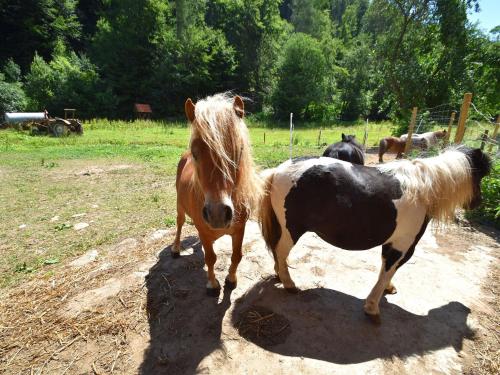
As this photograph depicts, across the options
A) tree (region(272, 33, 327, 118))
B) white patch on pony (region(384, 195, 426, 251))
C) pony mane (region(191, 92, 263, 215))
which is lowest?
white patch on pony (region(384, 195, 426, 251))

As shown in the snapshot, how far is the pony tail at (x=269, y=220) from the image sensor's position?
106 inches

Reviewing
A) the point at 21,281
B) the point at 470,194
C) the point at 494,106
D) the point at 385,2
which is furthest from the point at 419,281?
the point at 494,106

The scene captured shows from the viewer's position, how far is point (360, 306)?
111 inches

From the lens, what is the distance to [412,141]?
30.8ft

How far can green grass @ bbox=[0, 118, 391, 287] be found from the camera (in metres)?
4.13

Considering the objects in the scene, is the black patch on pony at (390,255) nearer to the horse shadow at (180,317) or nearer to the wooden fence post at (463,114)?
the horse shadow at (180,317)

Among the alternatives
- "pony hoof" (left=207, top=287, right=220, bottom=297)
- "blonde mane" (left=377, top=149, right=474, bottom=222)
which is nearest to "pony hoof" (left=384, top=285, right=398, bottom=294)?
"blonde mane" (left=377, top=149, right=474, bottom=222)

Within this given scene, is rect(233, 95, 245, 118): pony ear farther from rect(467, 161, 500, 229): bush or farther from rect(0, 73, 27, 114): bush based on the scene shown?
rect(0, 73, 27, 114): bush

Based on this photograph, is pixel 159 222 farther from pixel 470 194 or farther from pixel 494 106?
pixel 494 106

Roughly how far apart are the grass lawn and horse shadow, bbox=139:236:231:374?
4.92ft

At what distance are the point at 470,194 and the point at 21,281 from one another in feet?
16.8

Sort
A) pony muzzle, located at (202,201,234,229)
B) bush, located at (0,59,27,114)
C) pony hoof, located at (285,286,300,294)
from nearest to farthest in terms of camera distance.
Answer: pony muzzle, located at (202,201,234,229) < pony hoof, located at (285,286,300,294) < bush, located at (0,59,27,114)

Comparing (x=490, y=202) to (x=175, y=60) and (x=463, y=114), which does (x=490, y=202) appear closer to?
(x=463, y=114)

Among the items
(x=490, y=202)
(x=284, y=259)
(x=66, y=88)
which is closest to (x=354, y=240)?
Result: (x=284, y=259)
